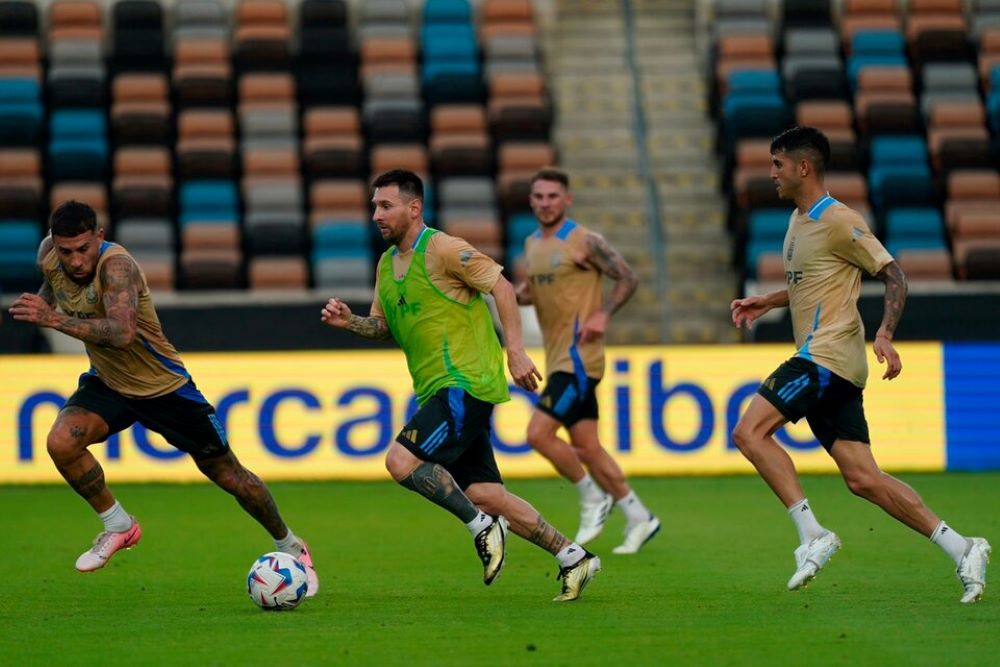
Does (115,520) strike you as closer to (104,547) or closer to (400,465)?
(104,547)

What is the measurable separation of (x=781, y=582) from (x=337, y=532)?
158 inches

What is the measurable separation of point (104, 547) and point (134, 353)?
102 centimetres

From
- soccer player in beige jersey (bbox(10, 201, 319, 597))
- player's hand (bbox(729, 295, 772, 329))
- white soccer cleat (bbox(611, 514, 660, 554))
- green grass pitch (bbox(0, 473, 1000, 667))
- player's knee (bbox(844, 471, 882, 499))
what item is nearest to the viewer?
green grass pitch (bbox(0, 473, 1000, 667))

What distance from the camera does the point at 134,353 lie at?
8.87 m

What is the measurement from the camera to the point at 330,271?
19.9 meters

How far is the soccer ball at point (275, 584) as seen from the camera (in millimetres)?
8172

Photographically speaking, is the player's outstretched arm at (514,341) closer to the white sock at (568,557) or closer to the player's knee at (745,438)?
the white sock at (568,557)

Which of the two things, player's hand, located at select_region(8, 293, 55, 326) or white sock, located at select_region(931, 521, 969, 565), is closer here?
player's hand, located at select_region(8, 293, 55, 326)

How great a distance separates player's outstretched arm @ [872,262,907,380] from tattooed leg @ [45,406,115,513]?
13.0 feet

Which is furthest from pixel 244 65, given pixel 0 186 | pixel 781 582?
pixel 781 582

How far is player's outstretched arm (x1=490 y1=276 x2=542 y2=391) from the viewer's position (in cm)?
781

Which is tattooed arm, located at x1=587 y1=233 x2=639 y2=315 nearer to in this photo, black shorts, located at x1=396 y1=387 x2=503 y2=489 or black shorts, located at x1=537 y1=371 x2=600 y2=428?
black shorts, located at x1=537 y1=371 x2=600 y2=428

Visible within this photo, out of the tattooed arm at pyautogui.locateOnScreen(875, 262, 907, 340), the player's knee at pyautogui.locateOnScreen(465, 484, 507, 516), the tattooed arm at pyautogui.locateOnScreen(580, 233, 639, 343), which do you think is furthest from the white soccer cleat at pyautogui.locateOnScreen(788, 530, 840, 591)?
the tattooed arm at pyautogui.locateOnScreen(580, 233, 639, 343)

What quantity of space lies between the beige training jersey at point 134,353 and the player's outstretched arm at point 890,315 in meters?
3.58
